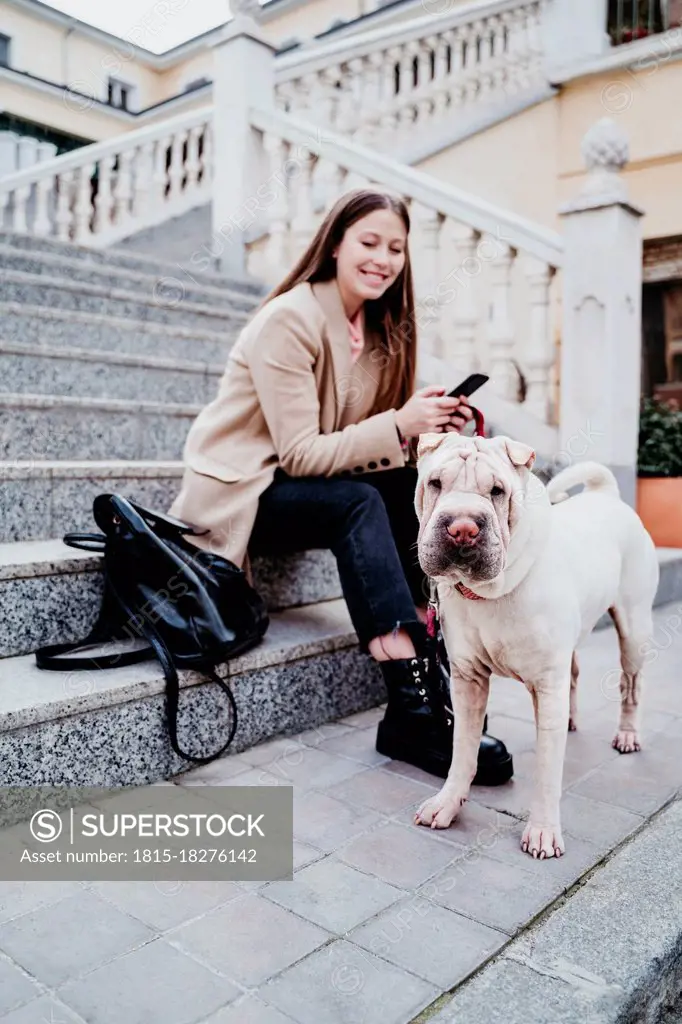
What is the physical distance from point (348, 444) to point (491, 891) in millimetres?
1333

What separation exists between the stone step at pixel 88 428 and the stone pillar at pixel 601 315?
2.06m

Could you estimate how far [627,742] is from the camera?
8.66 ft

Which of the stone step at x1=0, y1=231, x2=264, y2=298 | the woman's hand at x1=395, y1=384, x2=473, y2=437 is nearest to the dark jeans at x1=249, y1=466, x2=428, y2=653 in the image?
the woman's hand at x1=395, y1=384, x2=473, y2=437

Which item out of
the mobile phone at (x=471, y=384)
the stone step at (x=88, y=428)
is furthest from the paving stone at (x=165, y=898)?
the stone step at (x=88, y=428)

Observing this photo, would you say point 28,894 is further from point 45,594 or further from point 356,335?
point 356,335

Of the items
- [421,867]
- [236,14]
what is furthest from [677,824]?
[236,14]

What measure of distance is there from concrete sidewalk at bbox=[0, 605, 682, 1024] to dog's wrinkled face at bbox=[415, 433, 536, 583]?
711 mm

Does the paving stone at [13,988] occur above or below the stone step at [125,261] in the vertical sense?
below

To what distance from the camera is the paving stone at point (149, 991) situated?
1423mm

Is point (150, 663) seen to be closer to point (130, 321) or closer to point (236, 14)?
point (130, 321)

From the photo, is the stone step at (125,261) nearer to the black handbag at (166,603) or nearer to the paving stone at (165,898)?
the black handbag at (166,603)

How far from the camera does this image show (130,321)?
434 centimetres

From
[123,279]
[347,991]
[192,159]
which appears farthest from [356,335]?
[192,159]

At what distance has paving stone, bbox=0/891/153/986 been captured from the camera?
1.54 metres
